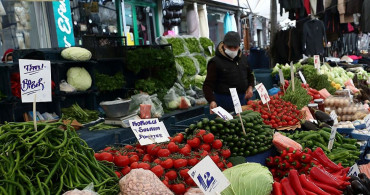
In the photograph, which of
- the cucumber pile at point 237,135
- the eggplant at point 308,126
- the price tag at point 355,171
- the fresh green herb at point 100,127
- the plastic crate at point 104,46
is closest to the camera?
the price tag at point 355,171

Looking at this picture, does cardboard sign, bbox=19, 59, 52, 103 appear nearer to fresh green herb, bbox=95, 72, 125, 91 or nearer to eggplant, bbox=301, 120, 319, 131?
eggplant, bbox=301, 120, 319, 131

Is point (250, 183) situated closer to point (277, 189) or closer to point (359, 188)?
point (277, 189)

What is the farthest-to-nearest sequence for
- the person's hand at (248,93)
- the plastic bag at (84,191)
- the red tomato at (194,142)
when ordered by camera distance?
the person's hand at (248,93)
the red tomato at (194,142)
the plastic bag at (84,191)

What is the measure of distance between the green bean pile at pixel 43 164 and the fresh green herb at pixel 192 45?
6.53 meters

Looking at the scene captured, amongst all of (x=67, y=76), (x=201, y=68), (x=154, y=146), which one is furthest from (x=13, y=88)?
(x=201, y=68)

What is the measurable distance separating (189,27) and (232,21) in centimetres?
334

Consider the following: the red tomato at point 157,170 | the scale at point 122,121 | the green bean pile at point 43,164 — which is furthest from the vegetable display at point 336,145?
the scale at point 122,121

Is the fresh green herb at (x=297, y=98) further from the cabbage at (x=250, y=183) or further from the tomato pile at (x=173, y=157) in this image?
the cabbage at (x=250, y=183)

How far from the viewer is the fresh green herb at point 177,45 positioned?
7.77 metres

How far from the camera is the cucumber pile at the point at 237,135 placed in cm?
296

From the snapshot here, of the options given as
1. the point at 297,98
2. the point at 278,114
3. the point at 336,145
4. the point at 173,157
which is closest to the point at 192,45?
the point at 297,98

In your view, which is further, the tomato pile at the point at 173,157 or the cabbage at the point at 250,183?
the tomato pile at the point at 173,157

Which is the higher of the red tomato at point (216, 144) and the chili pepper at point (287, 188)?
the red tomato at point (216, 144)

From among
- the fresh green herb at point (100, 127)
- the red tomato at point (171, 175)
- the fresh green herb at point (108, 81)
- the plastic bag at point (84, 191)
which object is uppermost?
the fresh green herb at point (108, 81)
